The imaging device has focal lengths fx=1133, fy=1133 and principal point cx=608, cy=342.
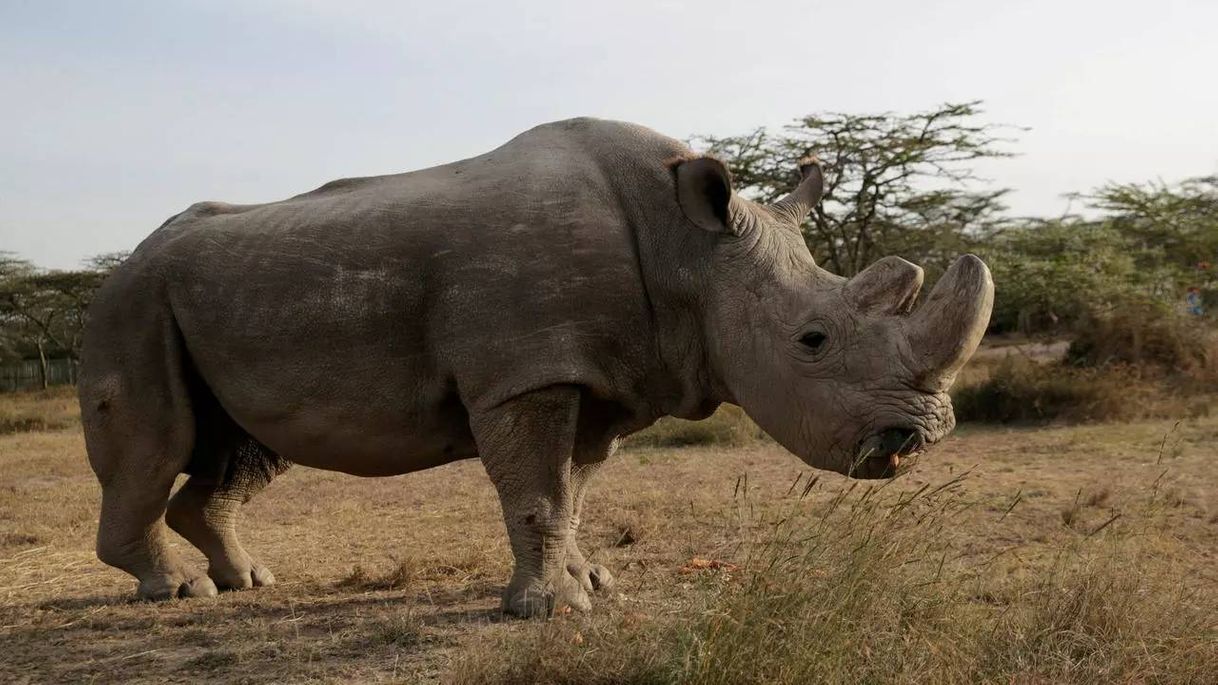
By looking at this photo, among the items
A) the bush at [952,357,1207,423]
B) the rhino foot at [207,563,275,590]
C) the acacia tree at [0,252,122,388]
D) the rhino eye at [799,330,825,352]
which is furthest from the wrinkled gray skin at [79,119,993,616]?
the acacia tree at [0,252,122,388]

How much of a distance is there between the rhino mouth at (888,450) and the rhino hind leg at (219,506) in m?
3.27

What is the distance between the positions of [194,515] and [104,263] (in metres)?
33.7

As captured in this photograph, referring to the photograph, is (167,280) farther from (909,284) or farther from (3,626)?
(909,284)

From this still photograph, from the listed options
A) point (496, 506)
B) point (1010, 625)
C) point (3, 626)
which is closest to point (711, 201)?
point (1010, 625)

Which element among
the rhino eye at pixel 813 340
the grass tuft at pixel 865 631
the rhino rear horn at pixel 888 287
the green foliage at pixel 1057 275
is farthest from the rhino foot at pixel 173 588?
the green foliage at pixel 1057 275

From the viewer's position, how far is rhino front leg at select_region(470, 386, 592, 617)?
185 inches

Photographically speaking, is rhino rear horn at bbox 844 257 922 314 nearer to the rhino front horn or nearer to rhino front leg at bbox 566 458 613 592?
the rhino front horn

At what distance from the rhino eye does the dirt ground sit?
657mm

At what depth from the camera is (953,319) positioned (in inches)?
165

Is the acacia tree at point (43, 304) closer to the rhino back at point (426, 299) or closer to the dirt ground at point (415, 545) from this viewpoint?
the dirt ground at point (415, 545)

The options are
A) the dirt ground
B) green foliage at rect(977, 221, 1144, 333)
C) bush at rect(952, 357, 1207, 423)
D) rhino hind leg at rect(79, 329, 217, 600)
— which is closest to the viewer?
the dirt ground

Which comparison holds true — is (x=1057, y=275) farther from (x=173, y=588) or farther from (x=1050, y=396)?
(x=173, y=588)

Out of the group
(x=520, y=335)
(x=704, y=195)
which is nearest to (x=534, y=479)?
(x=520, y=335)

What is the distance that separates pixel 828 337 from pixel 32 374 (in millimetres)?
39290
